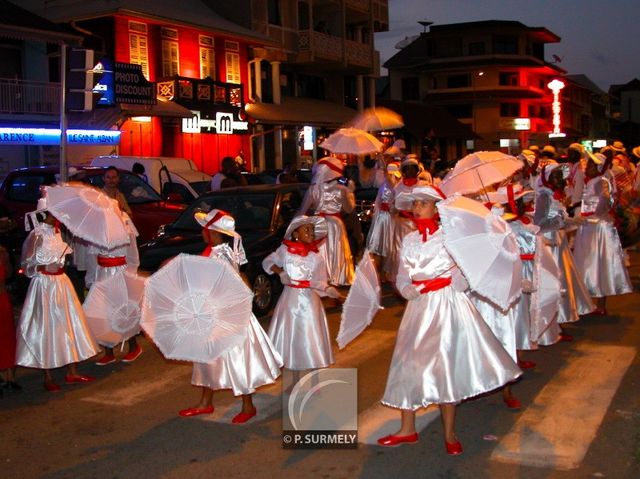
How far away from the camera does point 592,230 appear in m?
11.0

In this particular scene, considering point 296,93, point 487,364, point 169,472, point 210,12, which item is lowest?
point 169,472

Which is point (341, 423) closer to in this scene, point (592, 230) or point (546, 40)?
point (592, 230)

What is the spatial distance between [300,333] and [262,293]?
403 cm

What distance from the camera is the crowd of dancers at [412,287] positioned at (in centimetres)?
569

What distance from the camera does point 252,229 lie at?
452 inches

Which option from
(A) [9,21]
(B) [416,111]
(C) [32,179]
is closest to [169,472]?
(C) [32,179]

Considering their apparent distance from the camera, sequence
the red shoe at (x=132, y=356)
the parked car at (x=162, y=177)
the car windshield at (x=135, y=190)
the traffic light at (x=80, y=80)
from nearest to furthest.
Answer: the red shoe at (x=132, y=356) → the traffic light at (x=80, y=80) → the car windshield at (x=135, y=190) → the parked car at (x=162, y=177)

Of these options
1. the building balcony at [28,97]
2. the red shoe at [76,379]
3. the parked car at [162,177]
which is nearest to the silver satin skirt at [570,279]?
the red shoe at [76,379]

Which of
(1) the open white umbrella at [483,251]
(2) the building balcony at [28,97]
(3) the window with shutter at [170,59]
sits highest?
(3) the window with shutter at [170,59]

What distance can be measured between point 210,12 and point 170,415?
→ 2849 centimetres

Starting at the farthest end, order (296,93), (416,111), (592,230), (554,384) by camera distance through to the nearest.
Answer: (416,111) < (296,93) < (592,230) < (554,384)

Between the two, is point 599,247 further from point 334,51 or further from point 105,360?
point 334,51

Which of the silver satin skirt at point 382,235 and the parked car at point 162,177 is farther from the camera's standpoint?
the parked car at point 162,177

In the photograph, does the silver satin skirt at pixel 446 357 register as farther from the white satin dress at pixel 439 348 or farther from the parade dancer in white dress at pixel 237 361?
the parade dancer in white dress at pixel 237 361
